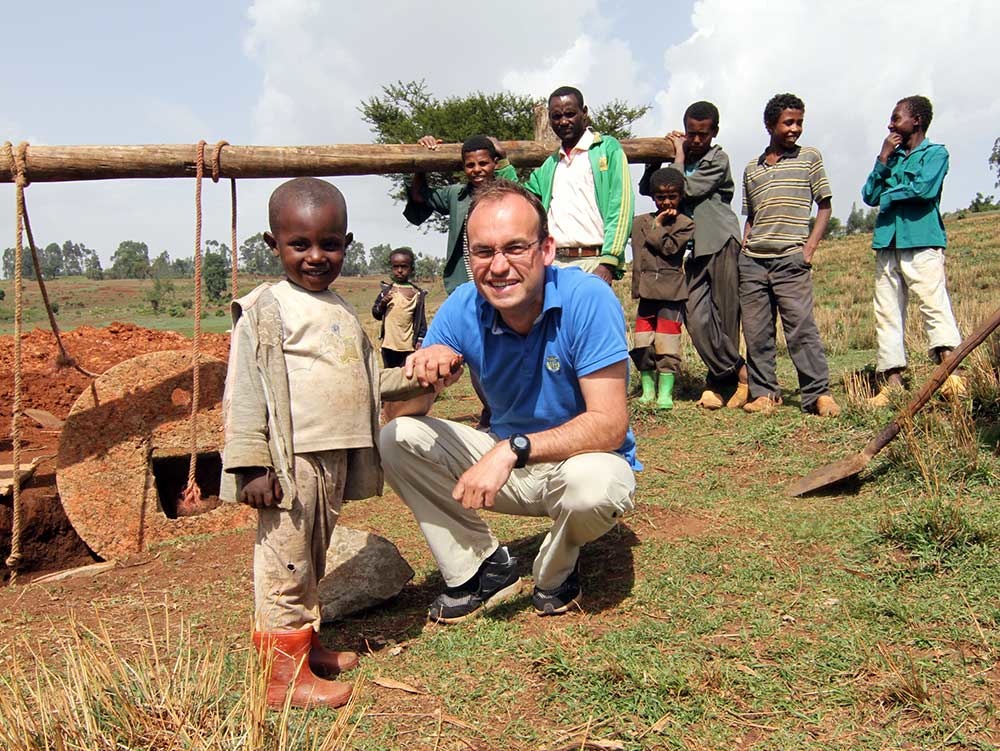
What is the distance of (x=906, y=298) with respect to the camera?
5844 millimetres

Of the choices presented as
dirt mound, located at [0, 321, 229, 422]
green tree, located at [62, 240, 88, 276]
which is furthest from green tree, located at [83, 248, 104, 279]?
dirt mound, located at [0, 321, 229, 422]

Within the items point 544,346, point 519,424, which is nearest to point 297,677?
point 519,424

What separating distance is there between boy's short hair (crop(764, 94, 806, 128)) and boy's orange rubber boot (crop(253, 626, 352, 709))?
191 inches

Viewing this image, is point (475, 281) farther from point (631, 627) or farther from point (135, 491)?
point (135, 491)

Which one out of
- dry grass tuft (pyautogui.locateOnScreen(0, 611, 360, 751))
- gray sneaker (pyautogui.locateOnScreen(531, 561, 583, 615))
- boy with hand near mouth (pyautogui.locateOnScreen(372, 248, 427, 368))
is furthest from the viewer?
boy with hand near mouth (pyautogui.locateOnScreen(372, 248, 427, 368))

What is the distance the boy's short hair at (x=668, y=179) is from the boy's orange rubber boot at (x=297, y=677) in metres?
4.68

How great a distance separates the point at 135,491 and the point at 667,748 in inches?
146

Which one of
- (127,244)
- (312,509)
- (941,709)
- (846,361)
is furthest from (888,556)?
(127,244)

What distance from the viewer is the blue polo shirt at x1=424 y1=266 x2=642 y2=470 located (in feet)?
9.96

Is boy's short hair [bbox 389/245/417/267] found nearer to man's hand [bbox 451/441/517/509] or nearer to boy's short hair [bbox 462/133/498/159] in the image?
boy's short hair [bbox 462/133/498/159]

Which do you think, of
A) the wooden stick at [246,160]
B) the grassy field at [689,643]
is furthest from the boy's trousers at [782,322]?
the wooden stick at [246,160]

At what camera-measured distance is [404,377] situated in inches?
124

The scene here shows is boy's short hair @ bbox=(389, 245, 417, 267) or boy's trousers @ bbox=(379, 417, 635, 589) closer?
boy's trousers @ bbox=(379, 417, 635, 589)

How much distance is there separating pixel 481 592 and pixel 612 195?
307cm
